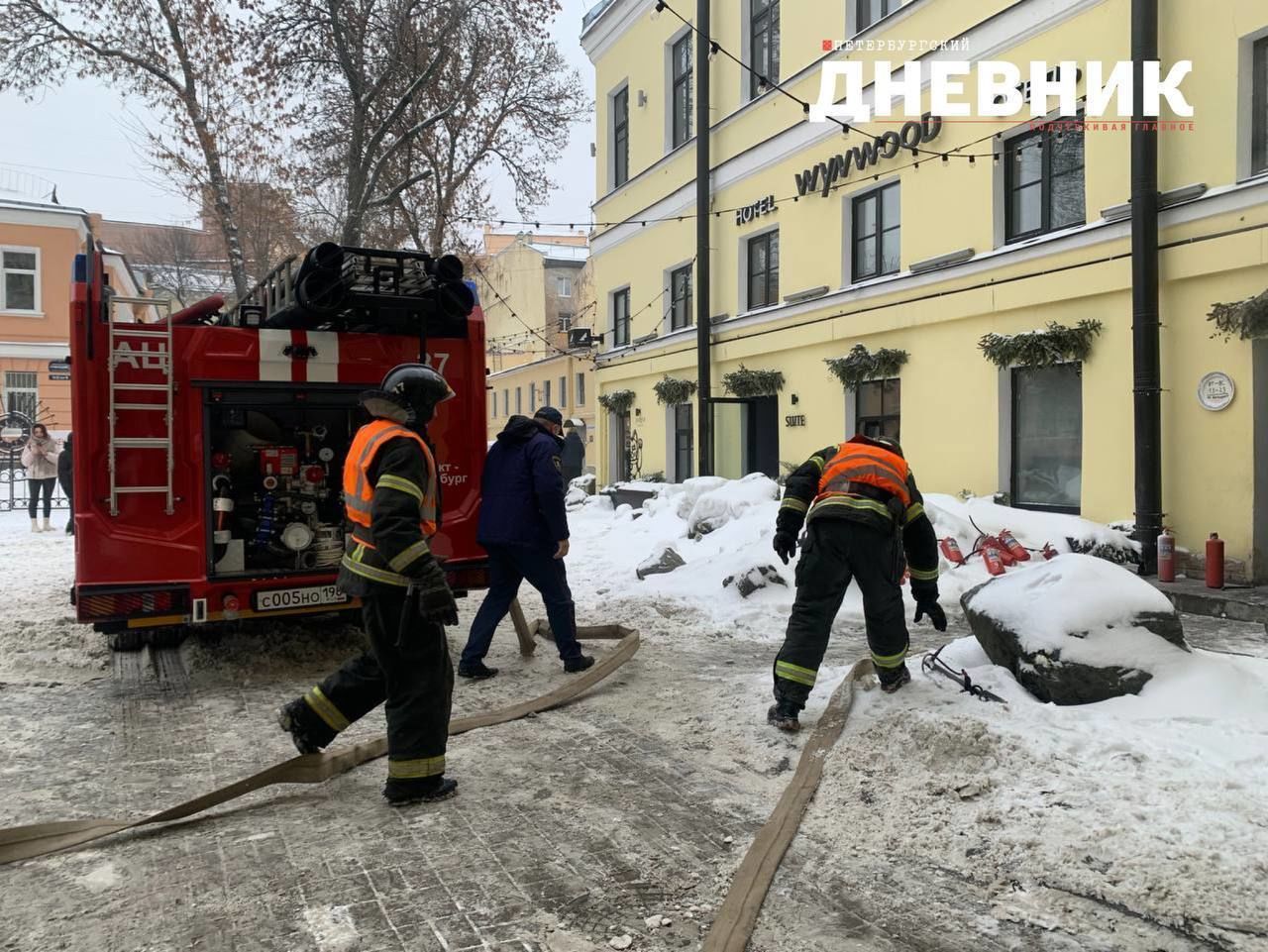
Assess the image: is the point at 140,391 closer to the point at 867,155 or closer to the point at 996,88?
the point at 996,88

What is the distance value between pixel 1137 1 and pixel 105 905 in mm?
10804

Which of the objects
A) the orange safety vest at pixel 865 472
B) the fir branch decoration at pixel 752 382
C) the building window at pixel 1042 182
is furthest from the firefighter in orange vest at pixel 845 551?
the fir branch decoration at pixel 752 382

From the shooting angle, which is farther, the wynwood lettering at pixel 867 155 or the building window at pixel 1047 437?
the wynwood lettering at pixel 867 155

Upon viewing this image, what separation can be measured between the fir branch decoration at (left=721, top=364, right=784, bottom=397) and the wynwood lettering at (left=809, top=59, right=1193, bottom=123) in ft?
13.1

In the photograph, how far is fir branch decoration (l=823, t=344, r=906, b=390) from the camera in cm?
1244

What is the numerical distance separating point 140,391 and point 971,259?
9307 mm

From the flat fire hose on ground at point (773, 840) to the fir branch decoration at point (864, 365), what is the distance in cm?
830

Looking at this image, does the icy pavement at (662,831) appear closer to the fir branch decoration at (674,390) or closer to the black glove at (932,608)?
the black glove at (932,608)

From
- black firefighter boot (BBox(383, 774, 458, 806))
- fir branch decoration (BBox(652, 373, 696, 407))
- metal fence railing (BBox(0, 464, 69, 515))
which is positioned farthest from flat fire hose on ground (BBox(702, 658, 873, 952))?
metal fence railing (BBox(0, 464, 69, 515))

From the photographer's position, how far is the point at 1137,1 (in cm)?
904

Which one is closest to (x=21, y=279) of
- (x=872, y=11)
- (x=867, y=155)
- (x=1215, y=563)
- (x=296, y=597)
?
(x=872, y=11)

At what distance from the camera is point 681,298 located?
18.8 metres

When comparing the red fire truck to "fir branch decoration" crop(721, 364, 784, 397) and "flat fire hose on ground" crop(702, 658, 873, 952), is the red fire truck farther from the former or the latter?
"fir branch decoration" crop(721, 364, 784, 397)

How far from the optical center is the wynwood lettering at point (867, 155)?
11852mm
